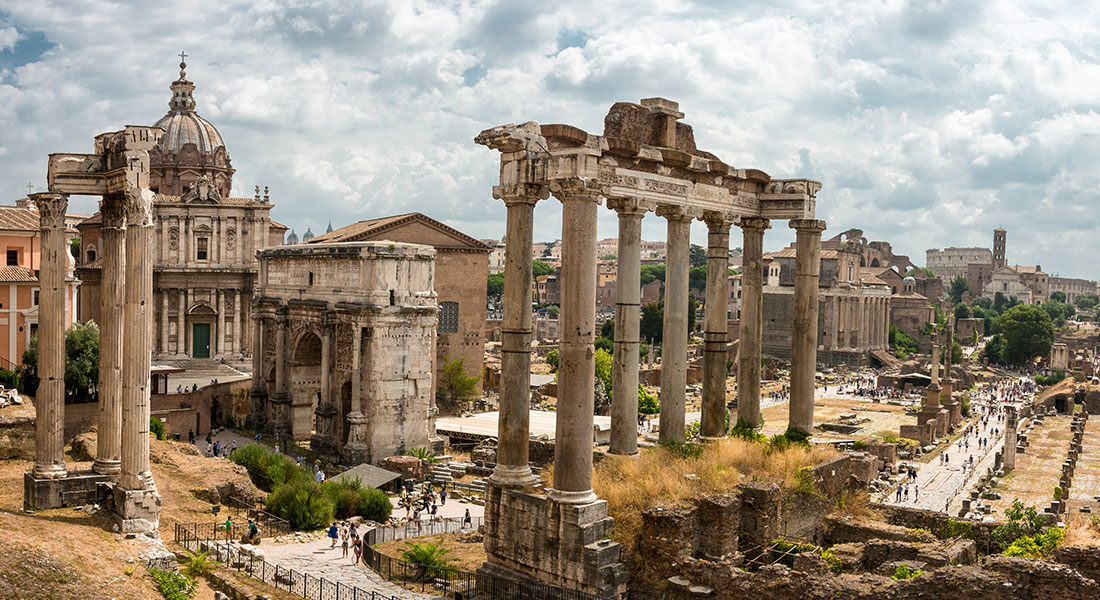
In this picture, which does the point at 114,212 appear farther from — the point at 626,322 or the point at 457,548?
the point at 626,322

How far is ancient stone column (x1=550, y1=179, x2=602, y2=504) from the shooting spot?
44.8 feet

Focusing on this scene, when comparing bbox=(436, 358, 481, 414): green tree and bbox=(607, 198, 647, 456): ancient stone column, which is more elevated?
bbox=(607, 198, 647, 456): ancient stone column

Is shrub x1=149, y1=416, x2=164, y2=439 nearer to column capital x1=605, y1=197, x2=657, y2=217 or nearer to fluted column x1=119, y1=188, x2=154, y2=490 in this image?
fluted column x1=119, y1=188, x2=154, y2=490

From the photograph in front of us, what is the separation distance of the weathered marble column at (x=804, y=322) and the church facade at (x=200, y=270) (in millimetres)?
32541

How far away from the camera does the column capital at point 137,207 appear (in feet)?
54.2

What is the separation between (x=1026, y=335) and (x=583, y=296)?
296ft

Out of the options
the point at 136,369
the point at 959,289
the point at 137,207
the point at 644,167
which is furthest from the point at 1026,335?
the point at 959,289

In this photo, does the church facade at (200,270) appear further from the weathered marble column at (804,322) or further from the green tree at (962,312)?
the green tree at (962,312)

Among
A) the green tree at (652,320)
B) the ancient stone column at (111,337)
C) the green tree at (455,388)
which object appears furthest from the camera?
the green tree at (652,320)

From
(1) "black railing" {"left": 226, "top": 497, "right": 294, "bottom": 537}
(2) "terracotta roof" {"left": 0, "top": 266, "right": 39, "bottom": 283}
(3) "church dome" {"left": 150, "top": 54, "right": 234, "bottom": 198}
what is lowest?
(1) "black railing" {"left": 226, "top": 497, "right": 294, "bottom": 537}

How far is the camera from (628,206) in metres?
15.4

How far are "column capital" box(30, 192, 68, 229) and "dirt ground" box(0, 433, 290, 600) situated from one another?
16.7 ft

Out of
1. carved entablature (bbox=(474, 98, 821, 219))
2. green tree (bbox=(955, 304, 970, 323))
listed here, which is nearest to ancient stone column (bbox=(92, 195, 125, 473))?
carved entablature (bbox=(474, 98, 821, 219))

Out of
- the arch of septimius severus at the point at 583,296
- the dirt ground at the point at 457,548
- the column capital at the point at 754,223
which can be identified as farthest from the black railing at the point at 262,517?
the column capital at the point at 754,223
